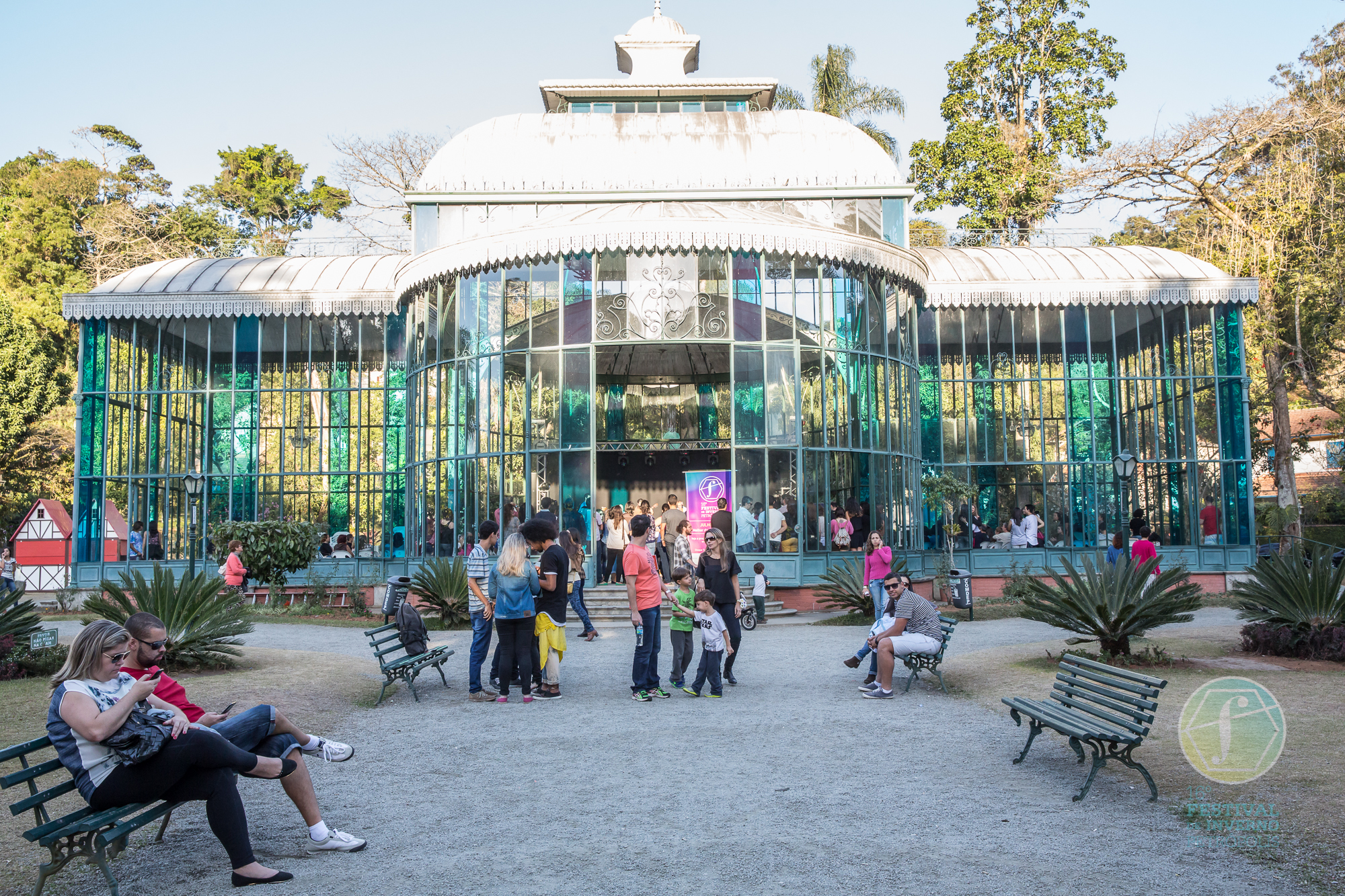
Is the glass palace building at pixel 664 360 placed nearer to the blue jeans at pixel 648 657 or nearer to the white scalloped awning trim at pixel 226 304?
the white scalloped awning trim at pixel 226 304

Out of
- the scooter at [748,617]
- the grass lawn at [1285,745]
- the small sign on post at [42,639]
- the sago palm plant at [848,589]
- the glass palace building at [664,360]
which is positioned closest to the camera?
the grass lawn at [1285,745]

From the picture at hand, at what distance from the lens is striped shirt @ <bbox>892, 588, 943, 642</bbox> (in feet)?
32.1

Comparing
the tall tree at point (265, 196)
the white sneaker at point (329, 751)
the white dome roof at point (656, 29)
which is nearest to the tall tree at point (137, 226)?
the tall tree at point (265, 196)

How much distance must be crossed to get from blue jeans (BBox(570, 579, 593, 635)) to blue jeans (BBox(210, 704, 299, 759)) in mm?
8961

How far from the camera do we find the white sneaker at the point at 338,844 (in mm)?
5160

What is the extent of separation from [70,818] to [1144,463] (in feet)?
77.0

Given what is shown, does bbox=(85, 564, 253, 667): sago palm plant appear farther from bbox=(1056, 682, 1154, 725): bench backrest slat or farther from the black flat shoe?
bbox=(1056, 682, 1154, 725): bench backrest slat

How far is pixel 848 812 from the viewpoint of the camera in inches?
226

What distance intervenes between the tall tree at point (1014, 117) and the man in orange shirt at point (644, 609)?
25520mm

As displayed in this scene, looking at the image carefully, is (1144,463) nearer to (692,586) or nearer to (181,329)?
(692,586)

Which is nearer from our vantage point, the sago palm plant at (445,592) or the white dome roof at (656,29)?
the sago palm plant at (445,592)

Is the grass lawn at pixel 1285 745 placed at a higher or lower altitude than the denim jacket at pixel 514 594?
lower

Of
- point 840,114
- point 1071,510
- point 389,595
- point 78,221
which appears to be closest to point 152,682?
point 389,595

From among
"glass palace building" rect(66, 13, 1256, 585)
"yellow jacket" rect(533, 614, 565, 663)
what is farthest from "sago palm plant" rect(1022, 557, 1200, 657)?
"glass palace building" rect(66, 13, 1256, 585)
